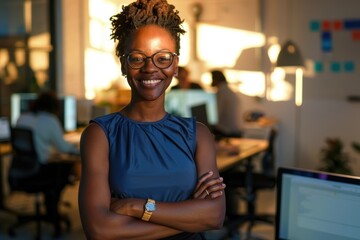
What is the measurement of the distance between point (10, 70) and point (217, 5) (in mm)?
3080

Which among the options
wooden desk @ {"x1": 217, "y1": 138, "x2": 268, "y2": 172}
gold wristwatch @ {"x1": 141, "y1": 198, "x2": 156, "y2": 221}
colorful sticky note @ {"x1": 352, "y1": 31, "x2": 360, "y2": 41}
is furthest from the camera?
colorful sticky note @ {"x1": 352, "y1": 31, "x2": 360, "y2": 41}

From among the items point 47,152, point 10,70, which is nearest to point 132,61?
point 47,152

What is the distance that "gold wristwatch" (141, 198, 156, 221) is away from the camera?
1332mm

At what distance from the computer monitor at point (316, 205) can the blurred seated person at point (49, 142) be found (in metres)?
3.11

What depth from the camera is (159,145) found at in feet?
4.64

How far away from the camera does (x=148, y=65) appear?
138 centimetres

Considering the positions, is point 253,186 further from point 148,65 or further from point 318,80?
point 148,65

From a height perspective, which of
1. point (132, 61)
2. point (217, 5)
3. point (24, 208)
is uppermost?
point (217, 5)

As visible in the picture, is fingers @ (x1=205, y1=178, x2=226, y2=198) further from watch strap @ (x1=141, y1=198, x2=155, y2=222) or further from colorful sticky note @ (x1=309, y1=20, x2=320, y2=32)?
colorful sticky note @ (x1=309, y1=20, x2=320, y2=32)

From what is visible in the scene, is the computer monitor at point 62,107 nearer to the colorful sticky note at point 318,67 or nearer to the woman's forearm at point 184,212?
the colorful sticky note at point 318,67

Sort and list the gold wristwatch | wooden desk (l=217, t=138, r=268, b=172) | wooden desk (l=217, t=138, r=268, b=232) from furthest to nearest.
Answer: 1. wooden desk (l=217, t=138, r=268, b=232)
2. wooden desk (l=217, t=138, r=268, b=172)
3. the gold wristwatch

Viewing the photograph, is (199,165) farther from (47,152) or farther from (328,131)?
(328,131)

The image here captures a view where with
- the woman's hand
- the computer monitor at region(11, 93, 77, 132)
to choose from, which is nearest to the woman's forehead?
the woman's hand

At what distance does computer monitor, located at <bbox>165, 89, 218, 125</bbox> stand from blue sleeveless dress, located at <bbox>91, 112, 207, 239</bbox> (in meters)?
3.63
